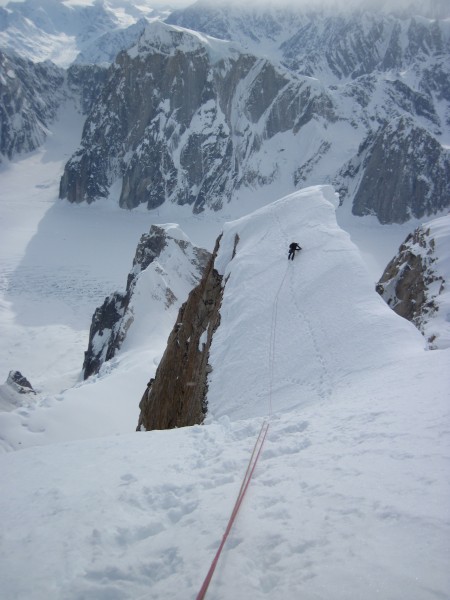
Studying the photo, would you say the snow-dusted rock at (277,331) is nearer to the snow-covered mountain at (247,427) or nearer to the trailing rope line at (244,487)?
the snow-covered mountain at (247,427)

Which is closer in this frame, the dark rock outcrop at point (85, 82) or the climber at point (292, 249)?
the climber at point (292, 249)

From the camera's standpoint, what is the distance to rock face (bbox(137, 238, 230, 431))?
12.6 metres

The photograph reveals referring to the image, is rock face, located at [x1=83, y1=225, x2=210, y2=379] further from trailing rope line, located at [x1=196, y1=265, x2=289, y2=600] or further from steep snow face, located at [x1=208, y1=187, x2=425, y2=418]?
trailing rope line, located at [x1=196, y1=265, x2=289, y2=600]

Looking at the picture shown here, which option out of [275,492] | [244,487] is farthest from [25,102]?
[275,492]

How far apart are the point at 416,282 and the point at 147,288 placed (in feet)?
70.7

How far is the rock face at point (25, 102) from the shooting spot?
140250 millimetres

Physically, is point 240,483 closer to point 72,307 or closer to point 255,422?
point 255,422

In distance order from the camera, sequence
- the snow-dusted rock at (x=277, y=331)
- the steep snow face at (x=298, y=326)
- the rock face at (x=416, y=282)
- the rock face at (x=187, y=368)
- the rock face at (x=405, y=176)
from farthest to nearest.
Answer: the rock face at (x=405, y=176) → the rock face at (x=416, y=282) → the rock face at (x=187, y=368) → the snow-dusted rock at (x=277, y=331) → the steep snow face at (x=298, y=326)

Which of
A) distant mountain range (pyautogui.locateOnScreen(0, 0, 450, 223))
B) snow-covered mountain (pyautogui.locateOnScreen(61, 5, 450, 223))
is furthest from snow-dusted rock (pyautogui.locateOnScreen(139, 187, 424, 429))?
snow-covered mountain (pyautogui.locateOnScreen(61, 5, 450, 223))


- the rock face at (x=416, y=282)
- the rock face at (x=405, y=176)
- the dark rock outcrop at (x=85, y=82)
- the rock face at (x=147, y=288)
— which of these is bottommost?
the rock face at (x=147, y=288)

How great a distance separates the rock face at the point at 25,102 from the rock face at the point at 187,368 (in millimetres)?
150249

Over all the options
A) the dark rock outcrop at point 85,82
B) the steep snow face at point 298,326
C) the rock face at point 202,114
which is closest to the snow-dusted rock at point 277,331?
the steep snow face at point 298,326

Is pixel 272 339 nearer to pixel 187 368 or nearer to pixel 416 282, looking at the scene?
pixel 187 368

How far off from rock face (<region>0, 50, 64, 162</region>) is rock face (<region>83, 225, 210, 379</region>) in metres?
125
